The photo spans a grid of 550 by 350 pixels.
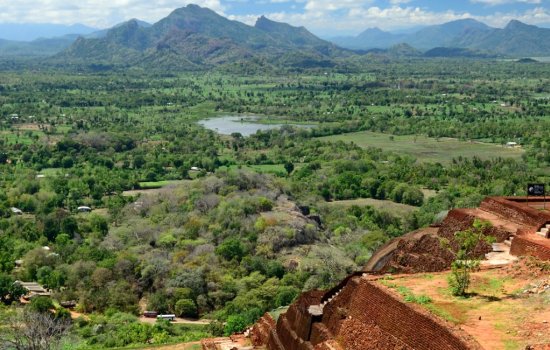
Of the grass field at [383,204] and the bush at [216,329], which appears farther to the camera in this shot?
the grass field at [383,204]

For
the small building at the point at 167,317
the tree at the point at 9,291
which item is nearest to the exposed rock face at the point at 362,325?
the small building at the point at 167,317

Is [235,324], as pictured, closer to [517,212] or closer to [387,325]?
[517,212]

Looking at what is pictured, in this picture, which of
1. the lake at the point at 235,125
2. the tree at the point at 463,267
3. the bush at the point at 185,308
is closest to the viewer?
the tree at the point at 463,267

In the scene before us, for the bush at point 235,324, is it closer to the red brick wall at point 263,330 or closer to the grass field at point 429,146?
the red brick wall at point 263,330

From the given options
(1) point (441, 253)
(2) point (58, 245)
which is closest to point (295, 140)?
(2) point (58, 245)

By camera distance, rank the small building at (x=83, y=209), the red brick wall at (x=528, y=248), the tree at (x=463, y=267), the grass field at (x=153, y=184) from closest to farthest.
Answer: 1. the tree at (x=463, y=267)
2. the red brick wall at (x=528, y=248)
3. the small building at (x=83, y=209)
4. the grass field at (x=153, y=184)

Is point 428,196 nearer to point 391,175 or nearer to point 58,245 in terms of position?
point 391,175

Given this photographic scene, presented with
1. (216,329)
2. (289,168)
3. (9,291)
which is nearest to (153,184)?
(289,168)
